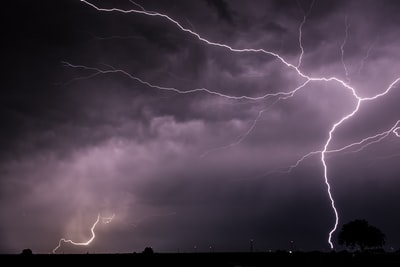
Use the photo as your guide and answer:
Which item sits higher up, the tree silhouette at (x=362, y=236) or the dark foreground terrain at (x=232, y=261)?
the tree silhouette at (x=362, y=236)

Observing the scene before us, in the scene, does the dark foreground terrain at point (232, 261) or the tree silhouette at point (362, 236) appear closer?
the dark foreground terrain at point (232, 261)

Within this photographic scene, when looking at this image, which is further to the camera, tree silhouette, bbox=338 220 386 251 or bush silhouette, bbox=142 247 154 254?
tree silhouette, bbox=338 220 386 251

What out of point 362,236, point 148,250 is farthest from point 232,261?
point 362,236

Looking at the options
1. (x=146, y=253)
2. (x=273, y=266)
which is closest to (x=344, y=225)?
(x=146, y=253)

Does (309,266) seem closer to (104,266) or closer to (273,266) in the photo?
(273,266)

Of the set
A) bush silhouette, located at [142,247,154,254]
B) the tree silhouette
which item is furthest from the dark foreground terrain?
the tree silhouette

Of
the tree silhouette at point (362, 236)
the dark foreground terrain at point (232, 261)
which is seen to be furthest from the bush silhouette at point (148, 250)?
the tree silhouette at point (362, 236)

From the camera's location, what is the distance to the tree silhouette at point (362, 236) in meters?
69.8

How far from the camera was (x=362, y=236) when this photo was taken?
6994 cm

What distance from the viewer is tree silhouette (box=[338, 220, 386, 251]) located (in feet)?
229

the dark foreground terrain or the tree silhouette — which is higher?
the tree silhouette

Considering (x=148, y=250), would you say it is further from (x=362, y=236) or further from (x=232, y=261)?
(x=362, y=236)

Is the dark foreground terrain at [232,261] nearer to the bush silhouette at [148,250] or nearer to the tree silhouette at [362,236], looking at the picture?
the bush silhouette at [148,250]

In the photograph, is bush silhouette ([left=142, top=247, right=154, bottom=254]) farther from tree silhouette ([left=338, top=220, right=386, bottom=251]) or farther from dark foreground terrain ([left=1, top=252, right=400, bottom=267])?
tree silhouette ([left=338, top=220, right=386, bottom=251])
